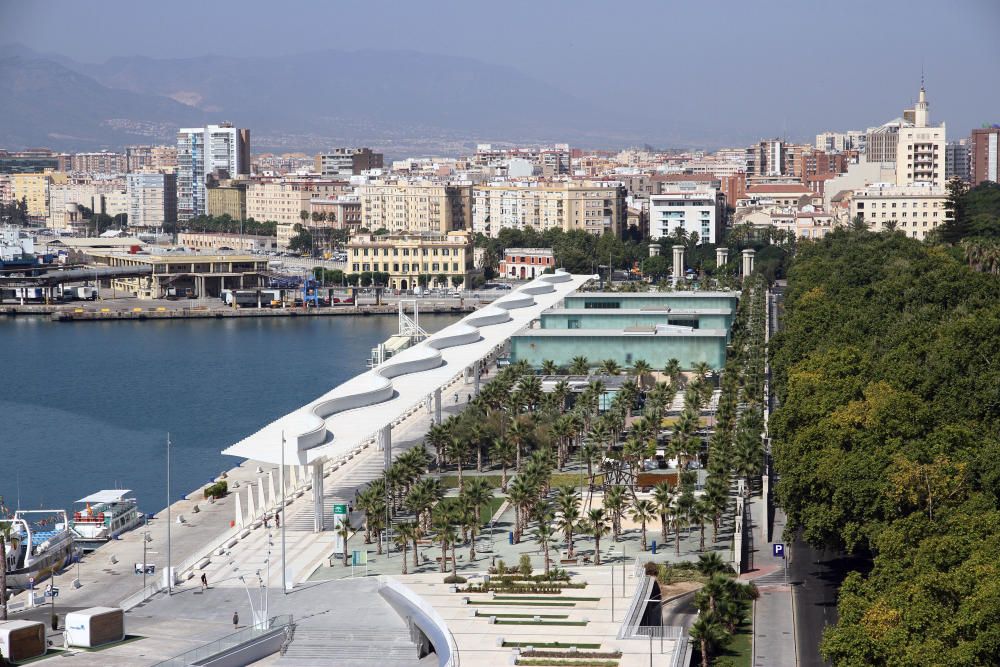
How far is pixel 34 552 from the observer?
2583 centimetres

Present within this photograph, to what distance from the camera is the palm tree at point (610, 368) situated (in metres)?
42.1

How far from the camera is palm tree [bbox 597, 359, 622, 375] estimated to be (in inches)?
1659

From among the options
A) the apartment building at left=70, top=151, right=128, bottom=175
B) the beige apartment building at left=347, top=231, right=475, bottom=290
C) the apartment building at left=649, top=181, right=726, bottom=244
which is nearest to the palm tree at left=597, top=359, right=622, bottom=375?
the beige apartment building at left=347, top=231, right=475, bottom=290

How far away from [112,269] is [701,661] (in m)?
60.8

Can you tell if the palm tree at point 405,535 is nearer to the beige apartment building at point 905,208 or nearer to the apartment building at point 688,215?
the beige apartment building at point 905,208

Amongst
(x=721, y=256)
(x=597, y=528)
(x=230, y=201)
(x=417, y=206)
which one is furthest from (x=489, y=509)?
(x=230, y=201)

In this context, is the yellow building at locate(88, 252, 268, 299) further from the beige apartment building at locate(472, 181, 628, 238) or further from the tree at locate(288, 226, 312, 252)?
the tree at locate(288, 226, 312, 252)

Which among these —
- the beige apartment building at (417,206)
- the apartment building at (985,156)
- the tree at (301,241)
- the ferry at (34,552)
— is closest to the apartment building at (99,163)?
the tree at (301,241)

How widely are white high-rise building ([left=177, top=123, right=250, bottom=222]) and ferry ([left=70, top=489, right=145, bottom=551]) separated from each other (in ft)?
333

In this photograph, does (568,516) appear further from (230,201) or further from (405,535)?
(230,201)

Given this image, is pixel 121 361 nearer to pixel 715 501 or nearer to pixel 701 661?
pixel 715 501

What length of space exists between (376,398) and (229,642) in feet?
40.2

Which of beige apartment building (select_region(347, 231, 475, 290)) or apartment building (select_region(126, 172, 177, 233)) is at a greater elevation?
apartment building (select_region(126, 172, 177, 233))

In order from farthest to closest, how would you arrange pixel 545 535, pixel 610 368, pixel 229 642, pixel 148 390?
1. pixel 148 390
2. pixel 610 368
3. pixel 545 535
4. pixel 229 642
